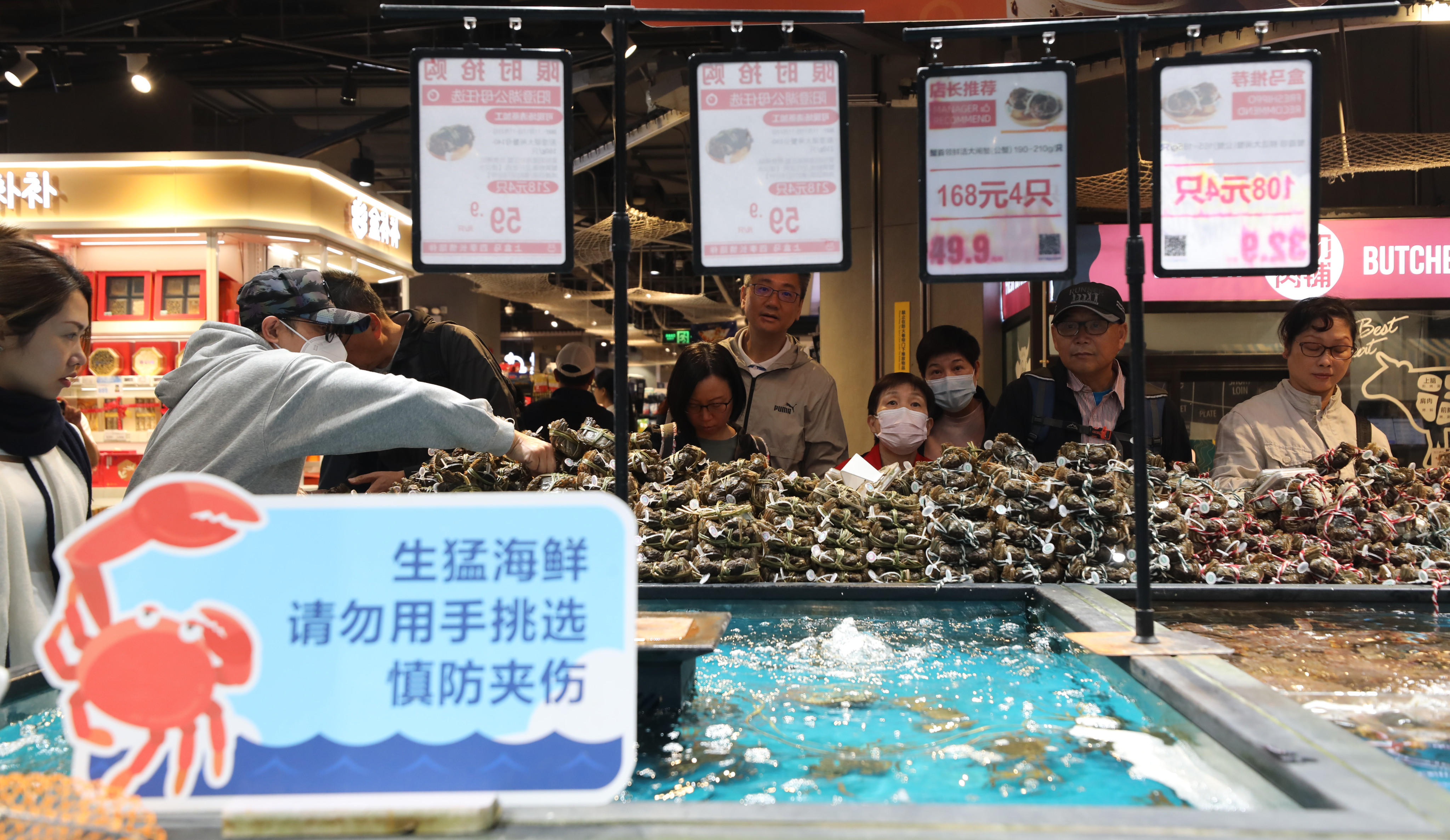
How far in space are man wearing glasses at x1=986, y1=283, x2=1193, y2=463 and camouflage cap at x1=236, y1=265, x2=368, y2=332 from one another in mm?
1932

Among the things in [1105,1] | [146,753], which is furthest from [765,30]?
[146,753]

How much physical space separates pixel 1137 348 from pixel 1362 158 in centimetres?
377

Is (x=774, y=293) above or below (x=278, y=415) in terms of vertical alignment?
above

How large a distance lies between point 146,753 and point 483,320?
58.7 feet

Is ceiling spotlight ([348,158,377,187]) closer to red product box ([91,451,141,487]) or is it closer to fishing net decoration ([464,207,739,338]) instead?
fishing net decoration ([464,207,739,338])

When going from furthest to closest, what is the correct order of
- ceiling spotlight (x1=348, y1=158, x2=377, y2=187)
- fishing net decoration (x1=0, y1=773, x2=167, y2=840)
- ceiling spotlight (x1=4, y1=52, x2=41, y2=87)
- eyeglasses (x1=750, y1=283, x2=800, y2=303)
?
ceiling spotlight (x1=348, y1=158, x2=377, y2=187) < ceiling spotlight (x1=4, y1=52, x2=41, y2=87) < eyeglasses (x1=750, y1=283, x2=800, y2=303) < fishing net decoration (x1=0, y1=773, x2=167, y2=840)

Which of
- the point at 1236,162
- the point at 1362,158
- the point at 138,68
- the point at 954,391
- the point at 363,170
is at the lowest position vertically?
the point at 954,391

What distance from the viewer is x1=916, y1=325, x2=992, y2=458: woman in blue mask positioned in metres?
3.17

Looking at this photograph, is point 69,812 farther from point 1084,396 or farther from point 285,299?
point 1084,396

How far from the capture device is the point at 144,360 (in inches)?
250

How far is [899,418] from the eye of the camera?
2.92 metres

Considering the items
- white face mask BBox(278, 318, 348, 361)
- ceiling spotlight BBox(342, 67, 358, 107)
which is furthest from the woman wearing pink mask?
ceiling spotlight BBox(342, 67, 358, 107)

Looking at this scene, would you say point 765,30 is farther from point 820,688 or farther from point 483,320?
point 483,320

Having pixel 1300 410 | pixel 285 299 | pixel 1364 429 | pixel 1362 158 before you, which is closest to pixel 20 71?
pixel 285 299
